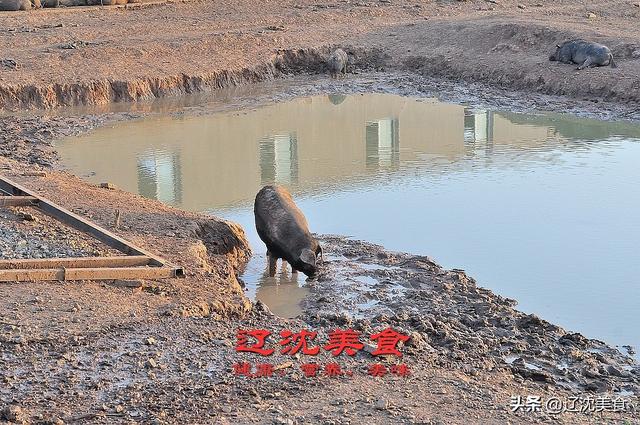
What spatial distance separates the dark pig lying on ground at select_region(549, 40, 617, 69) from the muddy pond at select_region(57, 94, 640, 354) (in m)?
1.99

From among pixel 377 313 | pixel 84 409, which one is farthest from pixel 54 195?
pixel 84 409

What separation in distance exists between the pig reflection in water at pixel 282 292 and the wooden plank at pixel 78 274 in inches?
51.2

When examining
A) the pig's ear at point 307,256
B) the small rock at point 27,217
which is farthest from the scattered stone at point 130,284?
the small rock at point 27,217

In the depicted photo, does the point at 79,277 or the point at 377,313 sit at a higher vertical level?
the point at 79,277

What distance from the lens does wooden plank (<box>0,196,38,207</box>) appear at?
996cm

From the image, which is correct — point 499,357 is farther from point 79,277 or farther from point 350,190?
point 350,190

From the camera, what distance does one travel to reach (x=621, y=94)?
18.8 m

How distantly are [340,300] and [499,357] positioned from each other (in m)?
1.88

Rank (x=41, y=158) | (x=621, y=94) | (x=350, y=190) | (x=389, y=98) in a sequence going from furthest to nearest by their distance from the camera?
1. (x=389, y=98)
2. (x=621, y=94)
3. (x=41, y=158)
4. (x=350, y=190)

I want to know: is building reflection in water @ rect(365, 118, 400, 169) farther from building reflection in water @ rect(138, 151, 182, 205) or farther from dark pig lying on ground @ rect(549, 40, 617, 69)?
dark pig lying on ground @ rect(549, 40, 617, 69)

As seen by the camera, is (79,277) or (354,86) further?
(354,86)

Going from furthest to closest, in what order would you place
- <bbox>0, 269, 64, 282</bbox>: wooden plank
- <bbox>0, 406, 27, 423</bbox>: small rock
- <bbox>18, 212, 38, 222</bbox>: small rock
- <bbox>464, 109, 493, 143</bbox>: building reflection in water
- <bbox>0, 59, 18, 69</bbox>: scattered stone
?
<bbox>0, 59, 18, 69</bbox>: scattered stone < <bbox>464, 109, 493, 143</bbox>: building reflection in water < <bbox>18, 212, 38, 222</bbox>: small rock < <bbox>0, 269, 64, 282</bbox>: wooden plank < <bbox>0, 406, 27, 423</bbox>: small rock

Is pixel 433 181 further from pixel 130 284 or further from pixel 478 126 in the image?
pixel 130 284

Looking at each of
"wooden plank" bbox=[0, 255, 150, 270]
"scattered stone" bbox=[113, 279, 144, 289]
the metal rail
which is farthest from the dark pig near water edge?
"scattered stone" bbox=[113, 279, 144, 289]
